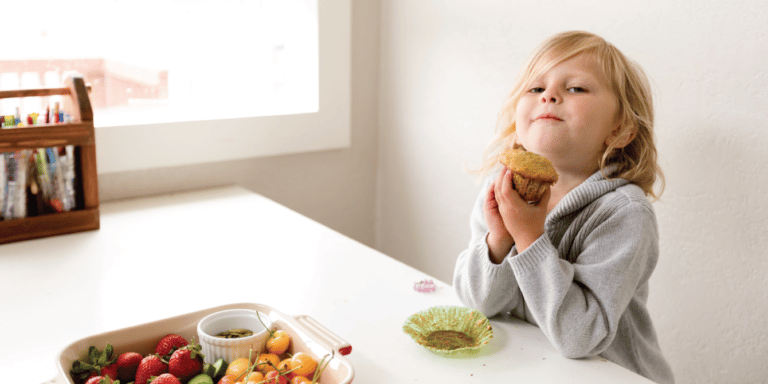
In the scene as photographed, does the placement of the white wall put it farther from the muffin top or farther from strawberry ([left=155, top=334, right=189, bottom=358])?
strawberry ([left=155, top=334, right=189, bottom=358])

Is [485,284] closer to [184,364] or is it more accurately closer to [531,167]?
[531,167]

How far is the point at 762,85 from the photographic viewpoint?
103 centimetres

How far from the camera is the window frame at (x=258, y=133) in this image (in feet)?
4.84

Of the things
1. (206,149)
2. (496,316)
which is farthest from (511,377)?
(206,149)

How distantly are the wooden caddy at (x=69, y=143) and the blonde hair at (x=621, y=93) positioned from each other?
845mm

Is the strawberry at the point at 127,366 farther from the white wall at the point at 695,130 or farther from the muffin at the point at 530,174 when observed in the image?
the white wall at the point at 695,130

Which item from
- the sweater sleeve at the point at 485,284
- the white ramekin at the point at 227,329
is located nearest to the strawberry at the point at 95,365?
the white ramekin at the point at 227,329

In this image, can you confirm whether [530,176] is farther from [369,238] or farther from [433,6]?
[369,238]

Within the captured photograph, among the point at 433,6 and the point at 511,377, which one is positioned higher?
the point at 433,6

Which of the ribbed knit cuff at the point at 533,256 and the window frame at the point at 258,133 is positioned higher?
the window frame at the point at 258,133

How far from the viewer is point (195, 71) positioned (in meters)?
1.66

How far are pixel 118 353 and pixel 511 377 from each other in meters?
0.47

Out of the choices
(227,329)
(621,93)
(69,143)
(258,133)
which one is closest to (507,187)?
(621,93)

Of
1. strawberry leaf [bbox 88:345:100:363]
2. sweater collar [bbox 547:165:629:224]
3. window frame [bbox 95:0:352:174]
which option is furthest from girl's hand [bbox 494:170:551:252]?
window frame [bbox 95:0:352:174]
